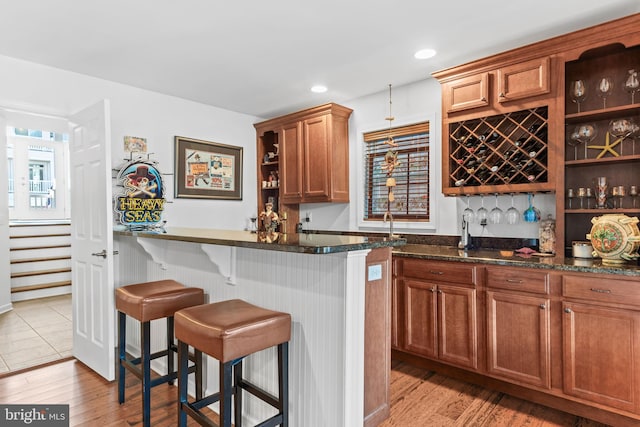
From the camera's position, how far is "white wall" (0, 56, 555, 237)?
296 centimetres

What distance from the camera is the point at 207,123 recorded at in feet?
13.7

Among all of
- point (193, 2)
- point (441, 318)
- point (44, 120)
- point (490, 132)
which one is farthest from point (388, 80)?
point (44, 120)

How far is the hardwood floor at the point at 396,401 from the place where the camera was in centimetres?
218

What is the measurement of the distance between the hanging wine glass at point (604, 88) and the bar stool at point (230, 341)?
253 cm

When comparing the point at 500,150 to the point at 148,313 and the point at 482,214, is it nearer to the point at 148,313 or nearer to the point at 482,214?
the point at 482,214

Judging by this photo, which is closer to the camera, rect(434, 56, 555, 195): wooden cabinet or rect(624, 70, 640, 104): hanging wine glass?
rect(624, 70, 640, 104): hanging wine glass

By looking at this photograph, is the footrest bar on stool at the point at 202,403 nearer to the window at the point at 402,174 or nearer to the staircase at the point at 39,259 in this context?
the window at the point at 402,174

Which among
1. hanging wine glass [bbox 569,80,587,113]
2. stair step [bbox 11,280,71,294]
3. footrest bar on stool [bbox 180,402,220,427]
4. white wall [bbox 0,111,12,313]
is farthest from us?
stair step [bbox 11,280,71,294]

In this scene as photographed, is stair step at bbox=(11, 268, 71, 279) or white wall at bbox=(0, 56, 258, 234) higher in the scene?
white wall at bbox=(0, 56, 258, 234)

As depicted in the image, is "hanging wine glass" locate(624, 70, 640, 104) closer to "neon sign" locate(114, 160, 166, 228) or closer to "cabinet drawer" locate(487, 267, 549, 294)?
"cabinet drawer" locate(487, 267, 549, 294)

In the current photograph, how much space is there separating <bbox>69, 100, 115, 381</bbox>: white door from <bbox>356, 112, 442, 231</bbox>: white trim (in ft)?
7.72

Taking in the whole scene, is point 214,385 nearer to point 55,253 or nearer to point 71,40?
point 71,40

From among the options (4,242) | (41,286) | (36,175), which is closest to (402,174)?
(4,242)

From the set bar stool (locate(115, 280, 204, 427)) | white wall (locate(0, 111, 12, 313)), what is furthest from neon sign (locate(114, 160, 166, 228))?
white wall (locate(0, 111, 12, 313))
